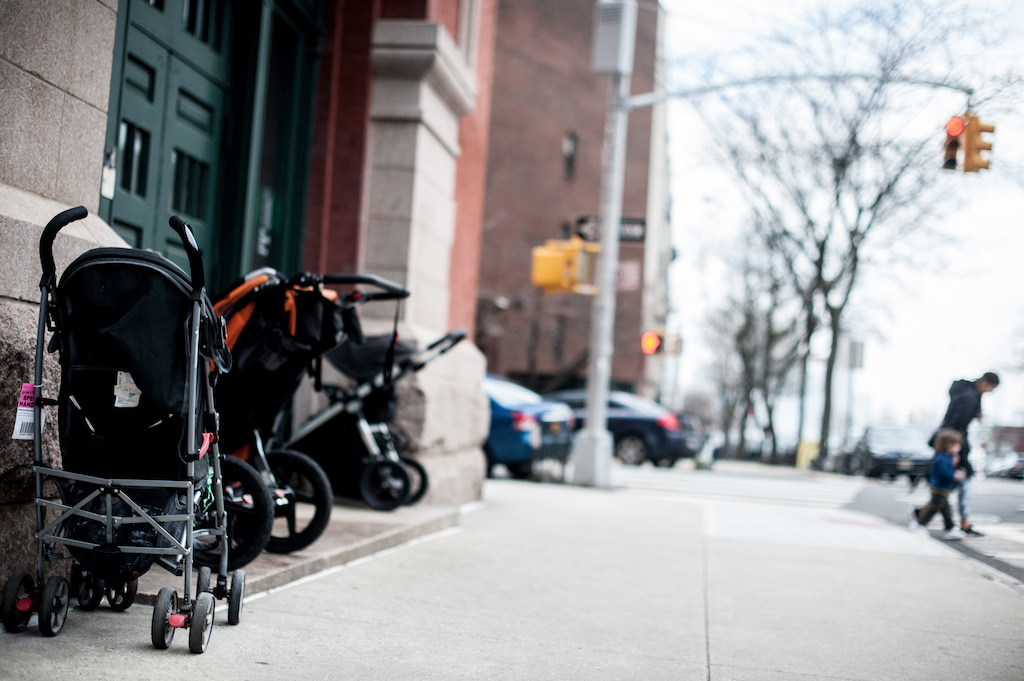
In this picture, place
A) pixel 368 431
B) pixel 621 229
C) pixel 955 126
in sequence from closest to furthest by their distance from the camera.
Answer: pixel 368 431 < pixel 955 126 < pixel 621 229

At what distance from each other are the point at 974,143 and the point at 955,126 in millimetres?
331

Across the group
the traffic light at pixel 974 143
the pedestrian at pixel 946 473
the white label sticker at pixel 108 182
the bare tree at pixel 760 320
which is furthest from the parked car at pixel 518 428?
the bare tree at pixel 760 320

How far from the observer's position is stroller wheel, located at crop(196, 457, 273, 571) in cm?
498

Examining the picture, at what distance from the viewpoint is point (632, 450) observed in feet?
75.9

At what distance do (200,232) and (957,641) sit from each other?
5.66 meters

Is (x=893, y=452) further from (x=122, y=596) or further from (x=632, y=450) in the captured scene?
(x=122, y=596)

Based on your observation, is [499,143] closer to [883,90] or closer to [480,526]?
[883,90]

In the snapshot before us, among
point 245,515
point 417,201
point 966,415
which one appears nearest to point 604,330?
point 966,415

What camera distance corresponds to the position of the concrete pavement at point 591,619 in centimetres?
417

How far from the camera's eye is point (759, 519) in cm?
1190

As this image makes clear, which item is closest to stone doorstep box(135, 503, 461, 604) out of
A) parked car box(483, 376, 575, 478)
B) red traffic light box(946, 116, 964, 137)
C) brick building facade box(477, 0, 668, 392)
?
parked car box(483, 376, 575, 478)

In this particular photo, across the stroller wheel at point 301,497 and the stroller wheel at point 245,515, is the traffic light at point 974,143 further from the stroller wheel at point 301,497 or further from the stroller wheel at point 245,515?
the stroller wheel at point 245,515

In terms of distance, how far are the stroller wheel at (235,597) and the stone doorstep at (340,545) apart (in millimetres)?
461

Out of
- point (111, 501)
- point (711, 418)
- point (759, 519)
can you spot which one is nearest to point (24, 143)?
point (111, 501)
